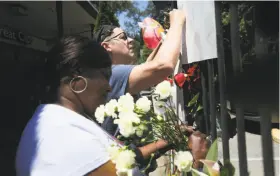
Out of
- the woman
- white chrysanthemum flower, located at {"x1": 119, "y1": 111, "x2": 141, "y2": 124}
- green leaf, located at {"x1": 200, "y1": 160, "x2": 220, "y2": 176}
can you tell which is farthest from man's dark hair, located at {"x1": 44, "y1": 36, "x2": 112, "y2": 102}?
green leaf, located at {"x1": 200, "y1": 160, "x2": 220, "y2": 176}

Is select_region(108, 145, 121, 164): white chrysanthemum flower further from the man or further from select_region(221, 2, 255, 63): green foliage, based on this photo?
the man

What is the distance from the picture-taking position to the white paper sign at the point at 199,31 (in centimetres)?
141

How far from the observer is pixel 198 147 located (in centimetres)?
142

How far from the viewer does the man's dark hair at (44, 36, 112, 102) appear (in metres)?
1.61

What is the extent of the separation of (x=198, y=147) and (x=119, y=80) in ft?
2.76

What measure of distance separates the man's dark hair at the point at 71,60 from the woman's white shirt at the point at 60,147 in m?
0.18

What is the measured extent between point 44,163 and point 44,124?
145 millimetres

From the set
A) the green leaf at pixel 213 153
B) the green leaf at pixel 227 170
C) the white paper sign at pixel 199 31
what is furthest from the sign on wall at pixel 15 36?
the green leaf at pixel 227 170

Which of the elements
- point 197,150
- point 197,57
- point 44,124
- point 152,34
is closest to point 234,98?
point 197,150

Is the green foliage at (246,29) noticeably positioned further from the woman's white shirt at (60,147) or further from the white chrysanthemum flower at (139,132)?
the woman's white shirt at (60,147)

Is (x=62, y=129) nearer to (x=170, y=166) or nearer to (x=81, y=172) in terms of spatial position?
(x=81, y=172)

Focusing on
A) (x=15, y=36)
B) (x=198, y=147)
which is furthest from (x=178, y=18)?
(x=15, y=36)

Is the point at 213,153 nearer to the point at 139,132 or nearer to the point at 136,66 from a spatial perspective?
the point at 139,132

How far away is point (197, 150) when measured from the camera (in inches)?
55.9
